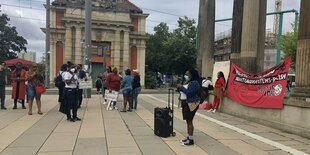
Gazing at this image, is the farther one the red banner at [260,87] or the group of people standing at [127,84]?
the group of people standing at [127,84]

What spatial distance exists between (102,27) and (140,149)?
109 ft

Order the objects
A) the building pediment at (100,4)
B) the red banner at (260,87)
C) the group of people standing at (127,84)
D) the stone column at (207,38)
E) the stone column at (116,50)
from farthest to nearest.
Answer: the building pediment at (100,4), the stone column at (116,50), the stone column at (207,38), the group of people standing at (127,84), the red banner at (260,87)

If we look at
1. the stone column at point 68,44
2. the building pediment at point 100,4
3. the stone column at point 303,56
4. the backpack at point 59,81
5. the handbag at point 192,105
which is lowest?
the handbag at point 192,105

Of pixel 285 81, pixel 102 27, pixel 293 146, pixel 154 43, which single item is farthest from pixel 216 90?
pixel 154 43

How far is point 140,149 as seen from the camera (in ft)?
25.8

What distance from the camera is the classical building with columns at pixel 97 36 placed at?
129ft

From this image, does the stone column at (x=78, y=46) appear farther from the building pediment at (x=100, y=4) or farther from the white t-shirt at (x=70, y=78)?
the white t-shirt at (x=70, y=78)

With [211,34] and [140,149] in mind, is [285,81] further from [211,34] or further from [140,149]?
[211,34]

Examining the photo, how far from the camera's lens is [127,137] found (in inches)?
358

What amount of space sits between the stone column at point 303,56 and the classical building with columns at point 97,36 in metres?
30.1

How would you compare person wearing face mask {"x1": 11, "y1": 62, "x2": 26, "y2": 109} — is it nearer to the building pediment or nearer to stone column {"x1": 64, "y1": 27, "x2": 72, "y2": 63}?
stone column {"x1": 64, "y1": 27, "x2": 72, "y2": 63}

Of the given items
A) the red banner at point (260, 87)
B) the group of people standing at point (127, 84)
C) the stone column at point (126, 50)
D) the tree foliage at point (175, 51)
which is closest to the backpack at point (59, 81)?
the group of people standing at point (127, 84)

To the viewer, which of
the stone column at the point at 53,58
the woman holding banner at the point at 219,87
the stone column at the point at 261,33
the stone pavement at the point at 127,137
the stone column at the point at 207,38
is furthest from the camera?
the stone column at the point at 53,58

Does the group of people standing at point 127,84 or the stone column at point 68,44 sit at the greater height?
the stone column at point 68,44
